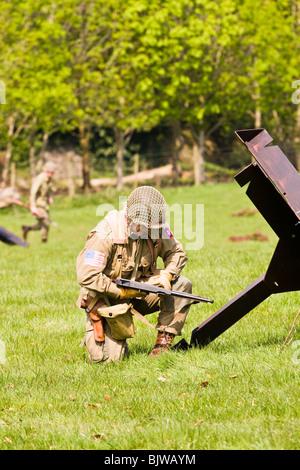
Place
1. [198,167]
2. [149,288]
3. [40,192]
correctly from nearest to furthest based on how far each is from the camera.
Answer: [149,288] → [40,192] → [198,167]

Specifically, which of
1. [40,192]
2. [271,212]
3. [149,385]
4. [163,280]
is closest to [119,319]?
[163,280]

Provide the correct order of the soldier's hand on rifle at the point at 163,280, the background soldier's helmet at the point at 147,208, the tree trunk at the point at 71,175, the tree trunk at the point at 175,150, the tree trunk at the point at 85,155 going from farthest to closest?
the tree trunk at the point at 85,155 → the tree trunk at the point at 175,150 → the tree trunk at the point at 71,175 → the soldier's hand on rifle at the point at 163,280 → the background soldier's helmet at the point at 147,208

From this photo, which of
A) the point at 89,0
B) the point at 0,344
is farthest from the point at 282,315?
the point at 89,0

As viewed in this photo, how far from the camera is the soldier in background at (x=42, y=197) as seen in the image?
1827cm

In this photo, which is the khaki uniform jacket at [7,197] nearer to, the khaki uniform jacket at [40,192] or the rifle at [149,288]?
the khaki uniform jacket at [40,192]

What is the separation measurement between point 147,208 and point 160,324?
44.2 inches

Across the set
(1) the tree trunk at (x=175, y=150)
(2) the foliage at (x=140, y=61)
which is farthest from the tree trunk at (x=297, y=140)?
(1) the tree trunk at (x=175, y=150)

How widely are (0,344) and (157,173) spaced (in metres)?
31.6

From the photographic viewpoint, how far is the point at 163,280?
6.12 metres

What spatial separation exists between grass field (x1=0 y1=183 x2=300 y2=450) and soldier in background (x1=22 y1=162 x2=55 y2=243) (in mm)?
8946

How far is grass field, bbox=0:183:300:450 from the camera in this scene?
441 centimetres

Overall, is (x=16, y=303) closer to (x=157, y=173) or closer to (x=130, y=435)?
(x=130, y=435)

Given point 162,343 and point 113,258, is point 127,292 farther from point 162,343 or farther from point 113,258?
point 162,343

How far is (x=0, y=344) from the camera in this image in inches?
280
